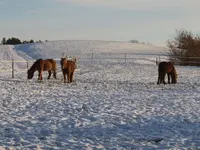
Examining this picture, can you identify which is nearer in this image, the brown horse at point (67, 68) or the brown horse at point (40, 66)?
the brown horse at point (67, 68)

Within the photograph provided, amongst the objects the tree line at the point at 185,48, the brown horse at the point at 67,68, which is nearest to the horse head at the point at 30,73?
the brown horse at the point at 67,68

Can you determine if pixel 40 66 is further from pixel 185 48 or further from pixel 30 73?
pixel 185 48

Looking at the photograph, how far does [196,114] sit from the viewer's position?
935cm

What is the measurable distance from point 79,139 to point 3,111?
3608 mm

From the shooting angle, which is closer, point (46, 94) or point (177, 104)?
point (177, 104)

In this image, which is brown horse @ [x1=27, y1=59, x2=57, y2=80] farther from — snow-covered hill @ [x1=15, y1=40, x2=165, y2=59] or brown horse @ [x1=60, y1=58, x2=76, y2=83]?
snow-covered hill @ [x1=15, y1=40, x2=165, y2=59]

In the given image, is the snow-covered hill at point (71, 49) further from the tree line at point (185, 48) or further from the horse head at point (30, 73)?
the horse head at point (30, 73)

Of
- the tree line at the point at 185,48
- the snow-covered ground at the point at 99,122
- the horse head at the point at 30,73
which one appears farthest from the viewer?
the tree line at the point at 185,48

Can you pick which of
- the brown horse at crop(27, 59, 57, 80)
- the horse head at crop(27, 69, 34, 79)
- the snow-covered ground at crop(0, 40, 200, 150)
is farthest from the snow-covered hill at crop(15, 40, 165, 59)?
the snow-covered ground at crop(0, 40, 200, 150)

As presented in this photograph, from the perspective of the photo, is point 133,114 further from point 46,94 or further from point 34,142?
point 46,94

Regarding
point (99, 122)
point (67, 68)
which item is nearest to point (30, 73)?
point (67, 68)

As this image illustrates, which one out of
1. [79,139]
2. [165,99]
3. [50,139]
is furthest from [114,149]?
[165,99]

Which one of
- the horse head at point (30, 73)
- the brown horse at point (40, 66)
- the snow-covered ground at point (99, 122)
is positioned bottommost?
the snow-covered ground at point (99, 122)

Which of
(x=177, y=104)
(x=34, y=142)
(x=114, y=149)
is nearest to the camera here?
(x=114, y=149)
